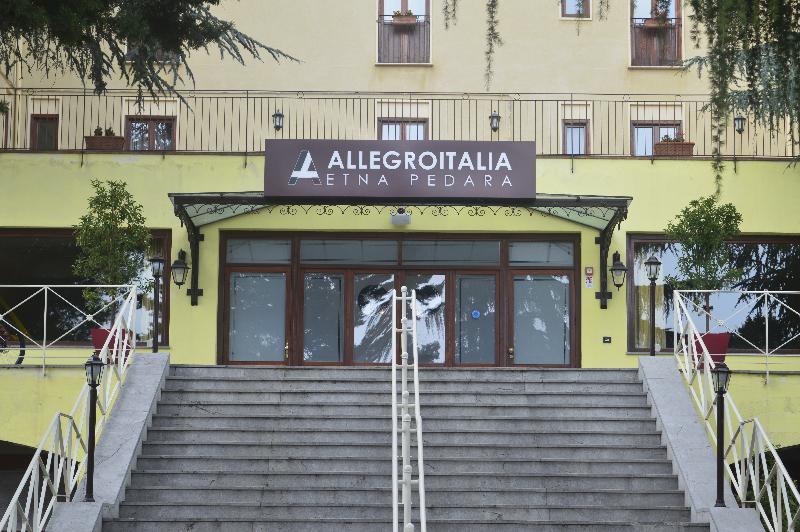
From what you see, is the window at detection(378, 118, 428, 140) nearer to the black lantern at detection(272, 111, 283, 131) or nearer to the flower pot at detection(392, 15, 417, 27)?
the flower pot at detection(392, 15, 417, 27)

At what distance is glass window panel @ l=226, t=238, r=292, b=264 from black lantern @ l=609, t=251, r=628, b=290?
517 cm

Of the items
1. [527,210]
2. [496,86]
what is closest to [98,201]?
[527,210]

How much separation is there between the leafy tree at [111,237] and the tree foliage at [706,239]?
789 centimetres

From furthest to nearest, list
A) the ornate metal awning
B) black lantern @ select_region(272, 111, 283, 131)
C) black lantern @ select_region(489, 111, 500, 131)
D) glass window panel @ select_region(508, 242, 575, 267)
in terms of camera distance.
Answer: black lantern @ select_region(489, 111, 500, 131) → black lantern @ select_region(272, 111, 283, 131) → glass window panel @ select_region(508, 242, 575, 267) → the ornate metal awning

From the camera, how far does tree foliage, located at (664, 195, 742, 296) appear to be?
698 inches

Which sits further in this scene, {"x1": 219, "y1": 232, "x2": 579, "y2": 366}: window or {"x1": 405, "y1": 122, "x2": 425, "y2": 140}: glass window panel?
{"x1": 405, "y1": 122, "x2": 425, "y2": 140}: glass window panel

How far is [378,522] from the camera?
1201 centimetres

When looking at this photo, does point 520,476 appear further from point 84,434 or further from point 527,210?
point 527,210

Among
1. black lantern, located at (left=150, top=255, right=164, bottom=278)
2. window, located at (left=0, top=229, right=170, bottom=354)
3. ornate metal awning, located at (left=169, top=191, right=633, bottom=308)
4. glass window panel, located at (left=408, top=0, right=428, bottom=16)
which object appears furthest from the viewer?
glass window panel, located at (left=408, top=0, right=428, bottom=16)

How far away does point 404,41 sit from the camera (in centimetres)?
2233

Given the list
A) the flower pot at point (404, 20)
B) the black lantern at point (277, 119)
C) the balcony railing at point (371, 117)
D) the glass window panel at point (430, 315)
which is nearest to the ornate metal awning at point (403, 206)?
the glass window panel at point (430, 315)

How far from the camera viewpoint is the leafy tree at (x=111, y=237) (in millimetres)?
17281

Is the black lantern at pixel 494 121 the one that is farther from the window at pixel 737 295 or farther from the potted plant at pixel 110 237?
the potted plant at pixel 110 237

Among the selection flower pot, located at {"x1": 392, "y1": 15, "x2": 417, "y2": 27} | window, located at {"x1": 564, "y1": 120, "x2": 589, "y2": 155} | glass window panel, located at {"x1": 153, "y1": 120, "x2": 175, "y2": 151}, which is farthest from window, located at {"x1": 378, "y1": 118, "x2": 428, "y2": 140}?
glass window panel, located at {"x1": 153, "y1": 120, "x2": 175, "y2": 151}
